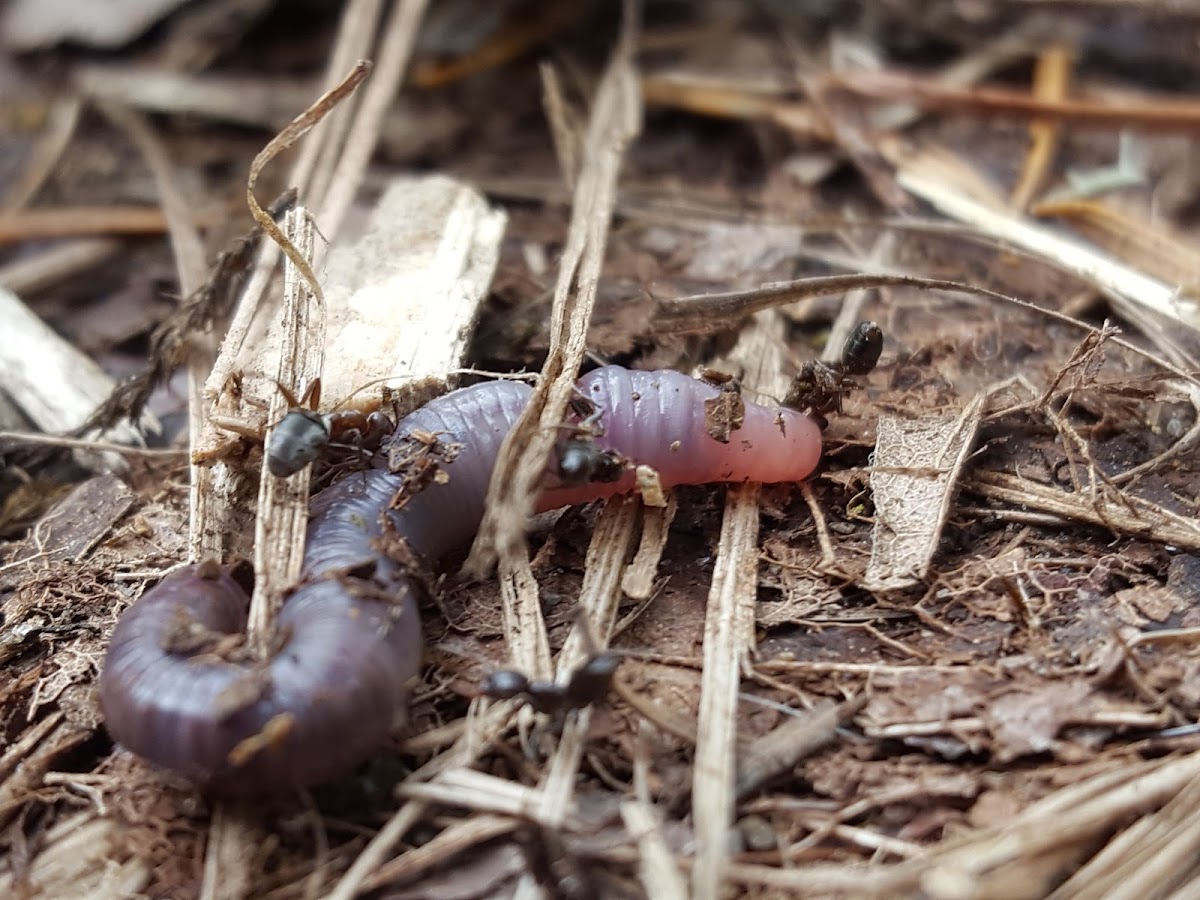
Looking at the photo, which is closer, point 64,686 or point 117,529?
point 64,686

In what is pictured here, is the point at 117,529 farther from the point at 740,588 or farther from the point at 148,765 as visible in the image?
the point at 740,588

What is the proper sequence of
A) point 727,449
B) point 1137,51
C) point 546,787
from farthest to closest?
point 1137,51 < point 727,449 < point 546,787

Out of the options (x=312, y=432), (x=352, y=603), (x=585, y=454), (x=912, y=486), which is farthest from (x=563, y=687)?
(x=912, y=486)

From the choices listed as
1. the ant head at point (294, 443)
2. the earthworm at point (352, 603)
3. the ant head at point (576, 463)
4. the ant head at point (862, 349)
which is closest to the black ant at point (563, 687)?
the earthworm at point (352, 603)

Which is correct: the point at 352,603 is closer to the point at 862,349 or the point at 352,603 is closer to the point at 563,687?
the point at 563,687

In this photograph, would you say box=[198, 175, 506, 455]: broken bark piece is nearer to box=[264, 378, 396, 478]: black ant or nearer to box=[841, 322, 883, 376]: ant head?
box=[264, 378, 396, 478]: black ant

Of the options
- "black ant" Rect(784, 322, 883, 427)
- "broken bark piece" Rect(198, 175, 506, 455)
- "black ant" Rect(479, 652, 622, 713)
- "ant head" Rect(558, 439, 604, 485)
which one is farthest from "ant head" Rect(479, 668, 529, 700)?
"black ant" Rect(784, 322, 883, 427)

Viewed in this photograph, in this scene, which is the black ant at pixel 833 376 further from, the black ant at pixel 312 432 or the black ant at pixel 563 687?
the black ant at pixel 312 432

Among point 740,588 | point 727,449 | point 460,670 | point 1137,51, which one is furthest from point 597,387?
point 1137,51
